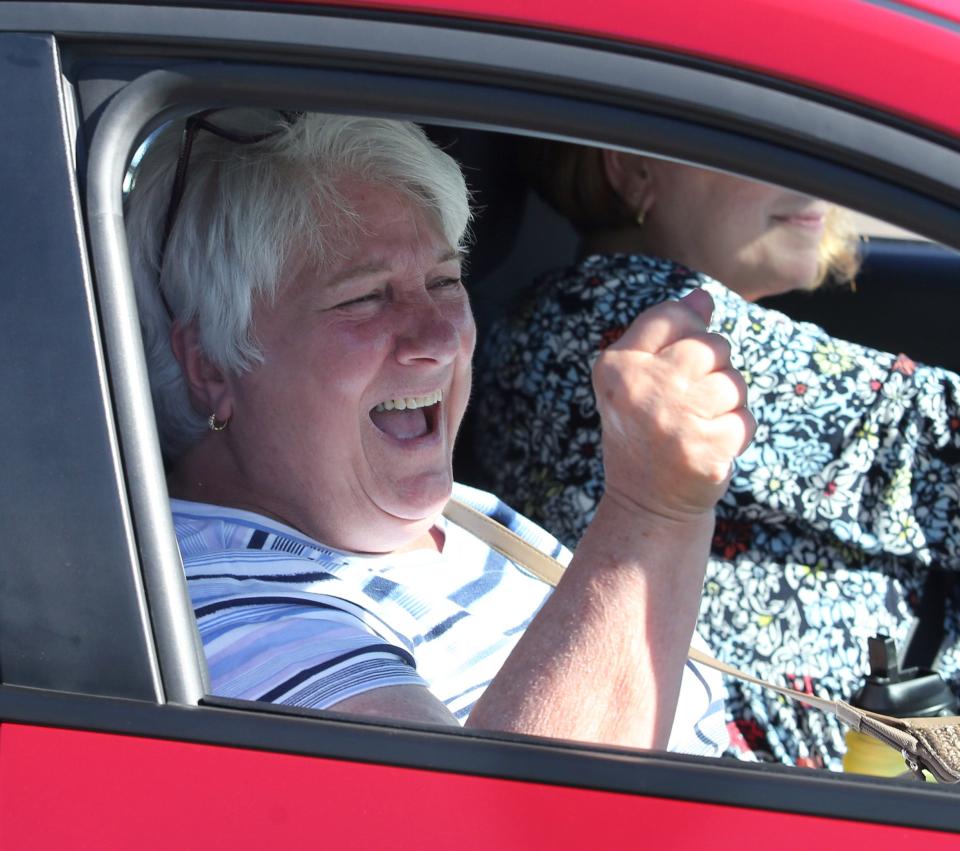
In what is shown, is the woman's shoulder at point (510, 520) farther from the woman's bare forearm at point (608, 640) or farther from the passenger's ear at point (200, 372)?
the woman's bare forearm at point (608, 640)

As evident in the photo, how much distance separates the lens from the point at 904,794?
0.96 m

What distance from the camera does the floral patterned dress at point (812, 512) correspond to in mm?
2223

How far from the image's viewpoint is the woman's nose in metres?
1.73

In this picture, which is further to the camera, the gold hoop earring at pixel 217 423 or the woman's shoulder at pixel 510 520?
the woman's shoulder at pixel 510 520

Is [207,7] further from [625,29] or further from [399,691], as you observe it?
[399,691]

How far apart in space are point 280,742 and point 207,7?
1.82 feet

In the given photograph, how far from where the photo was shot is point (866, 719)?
1498mm

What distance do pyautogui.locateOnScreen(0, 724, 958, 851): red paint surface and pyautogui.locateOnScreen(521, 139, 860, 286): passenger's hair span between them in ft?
5.72

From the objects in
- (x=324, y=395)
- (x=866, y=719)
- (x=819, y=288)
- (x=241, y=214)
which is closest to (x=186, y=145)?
(x=241, y=214)

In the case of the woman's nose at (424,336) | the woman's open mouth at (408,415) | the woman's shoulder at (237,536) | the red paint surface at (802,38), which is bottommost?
the woman's shoulder at (237,536)

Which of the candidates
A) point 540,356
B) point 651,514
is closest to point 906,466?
point 540,356

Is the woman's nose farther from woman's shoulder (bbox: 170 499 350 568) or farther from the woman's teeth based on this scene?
woman's shoulder (bbox: 170 499 350 568)

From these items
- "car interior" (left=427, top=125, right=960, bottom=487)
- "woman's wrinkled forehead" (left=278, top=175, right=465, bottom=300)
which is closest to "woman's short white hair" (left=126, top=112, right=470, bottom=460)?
"woman's wrinkled forehead" (left=278, top=175, right=465, bottom=300)

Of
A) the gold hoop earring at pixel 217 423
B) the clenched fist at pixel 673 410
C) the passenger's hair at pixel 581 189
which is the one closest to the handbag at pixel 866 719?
the clenched fist at pixel 673 410
